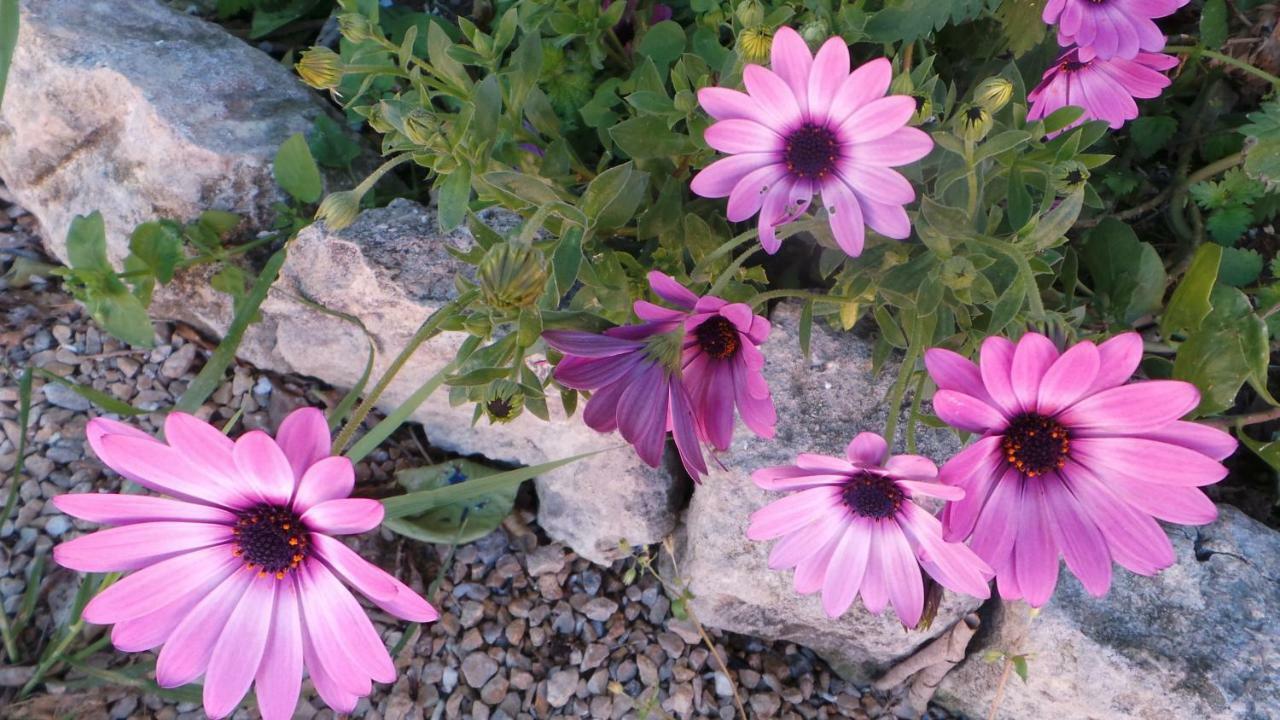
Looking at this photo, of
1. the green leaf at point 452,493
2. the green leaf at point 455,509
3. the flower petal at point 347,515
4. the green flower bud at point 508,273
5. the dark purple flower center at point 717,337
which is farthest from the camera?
the green leaf at point 455,509

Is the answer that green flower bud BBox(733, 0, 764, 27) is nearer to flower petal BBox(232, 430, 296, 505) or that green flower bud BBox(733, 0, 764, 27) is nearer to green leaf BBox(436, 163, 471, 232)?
green leaf BBox(436, 163, 471, 232)

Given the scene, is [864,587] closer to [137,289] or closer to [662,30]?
[662,30]

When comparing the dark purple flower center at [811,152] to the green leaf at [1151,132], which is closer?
the dark purple flower center at [811,152]

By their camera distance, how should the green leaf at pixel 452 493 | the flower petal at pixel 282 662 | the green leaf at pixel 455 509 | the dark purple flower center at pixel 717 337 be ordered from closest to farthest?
the flower petal at pixel 282 662 < the dark purple flower center at pixel 717 337 < the green leaf at pixel 452 493 < the green leaf at pixel 455 509

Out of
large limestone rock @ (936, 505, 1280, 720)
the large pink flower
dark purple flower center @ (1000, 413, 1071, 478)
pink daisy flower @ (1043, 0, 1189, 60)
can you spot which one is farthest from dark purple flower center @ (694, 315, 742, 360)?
large limestone rock @ (936, 505, 1280, 720)

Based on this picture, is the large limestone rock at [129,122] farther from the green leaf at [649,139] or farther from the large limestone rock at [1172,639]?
the large limestone rock at [1172,639]

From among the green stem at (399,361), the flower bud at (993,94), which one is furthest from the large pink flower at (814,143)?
the green stem at (399,361)
